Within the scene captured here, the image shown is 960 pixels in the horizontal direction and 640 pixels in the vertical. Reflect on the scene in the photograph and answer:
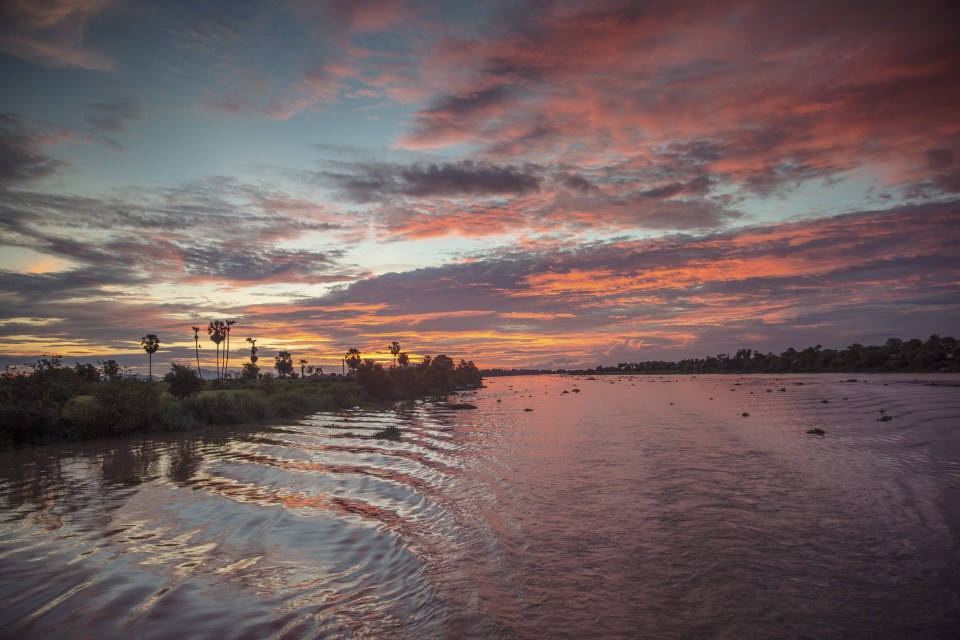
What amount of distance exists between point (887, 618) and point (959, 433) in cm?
2527

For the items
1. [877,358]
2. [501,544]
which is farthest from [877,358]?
[501,544]

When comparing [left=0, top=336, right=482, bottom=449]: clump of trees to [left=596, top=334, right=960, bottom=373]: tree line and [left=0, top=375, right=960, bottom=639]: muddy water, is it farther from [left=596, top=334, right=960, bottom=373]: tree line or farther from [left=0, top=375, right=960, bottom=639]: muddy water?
[left=596, top=334, right=960, bottom=373]: tree line

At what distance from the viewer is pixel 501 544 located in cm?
1237

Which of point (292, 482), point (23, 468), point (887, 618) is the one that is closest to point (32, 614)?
point (292, 482)

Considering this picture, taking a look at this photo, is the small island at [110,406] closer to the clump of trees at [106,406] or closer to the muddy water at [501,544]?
the clump of trees at [106,406]

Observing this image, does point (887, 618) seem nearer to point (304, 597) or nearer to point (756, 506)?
point (756, 506)

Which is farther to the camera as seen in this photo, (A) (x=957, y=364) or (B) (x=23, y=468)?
(A) (x=957, y=364)

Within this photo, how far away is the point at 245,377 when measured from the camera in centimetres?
10881

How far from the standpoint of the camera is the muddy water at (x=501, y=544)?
838cm

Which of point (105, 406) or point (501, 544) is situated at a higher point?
point (105, 406)

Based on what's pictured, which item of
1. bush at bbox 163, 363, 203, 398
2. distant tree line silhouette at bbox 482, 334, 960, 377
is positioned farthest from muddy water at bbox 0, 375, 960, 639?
distant tree line silhouette at bbox 482, 334, 960, 377

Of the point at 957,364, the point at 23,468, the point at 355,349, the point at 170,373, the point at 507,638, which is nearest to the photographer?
the point at 507,638

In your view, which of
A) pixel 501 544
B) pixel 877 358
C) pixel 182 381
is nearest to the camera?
pixel 501 544

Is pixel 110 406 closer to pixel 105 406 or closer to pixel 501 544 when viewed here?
pixel 105 406
